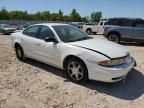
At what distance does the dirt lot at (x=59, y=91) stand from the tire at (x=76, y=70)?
159mm

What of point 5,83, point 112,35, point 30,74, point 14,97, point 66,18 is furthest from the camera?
point 66,18

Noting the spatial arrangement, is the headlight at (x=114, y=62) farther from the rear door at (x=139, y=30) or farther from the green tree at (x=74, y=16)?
the green tree at (x=74, y=16)

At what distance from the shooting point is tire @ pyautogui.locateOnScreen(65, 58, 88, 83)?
5.53 metres

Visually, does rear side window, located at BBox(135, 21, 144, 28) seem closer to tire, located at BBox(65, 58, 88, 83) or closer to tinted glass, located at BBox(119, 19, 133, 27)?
tinted glass, located at BBox(119, 19, 133, 27)

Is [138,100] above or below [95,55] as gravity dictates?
below

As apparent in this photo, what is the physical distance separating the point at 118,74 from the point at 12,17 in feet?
275

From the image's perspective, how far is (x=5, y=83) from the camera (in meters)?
5.92

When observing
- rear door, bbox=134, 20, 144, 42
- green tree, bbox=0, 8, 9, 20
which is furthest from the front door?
green tree, bbox=0, 8, 9, 20

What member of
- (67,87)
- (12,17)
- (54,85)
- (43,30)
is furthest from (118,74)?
(12,17)

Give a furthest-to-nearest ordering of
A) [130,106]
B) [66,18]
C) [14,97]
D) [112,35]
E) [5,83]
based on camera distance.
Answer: [66,18] < [112,35] < [5,83] < [14,97] < [130,106]

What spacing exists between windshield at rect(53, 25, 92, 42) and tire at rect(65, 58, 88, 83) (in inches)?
29.6

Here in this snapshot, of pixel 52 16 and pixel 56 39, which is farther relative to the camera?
pixel 52 16

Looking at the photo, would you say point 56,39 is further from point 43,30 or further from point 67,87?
point 67,87

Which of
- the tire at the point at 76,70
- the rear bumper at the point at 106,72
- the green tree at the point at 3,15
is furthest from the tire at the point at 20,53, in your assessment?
the green tree at the point at 3,15
